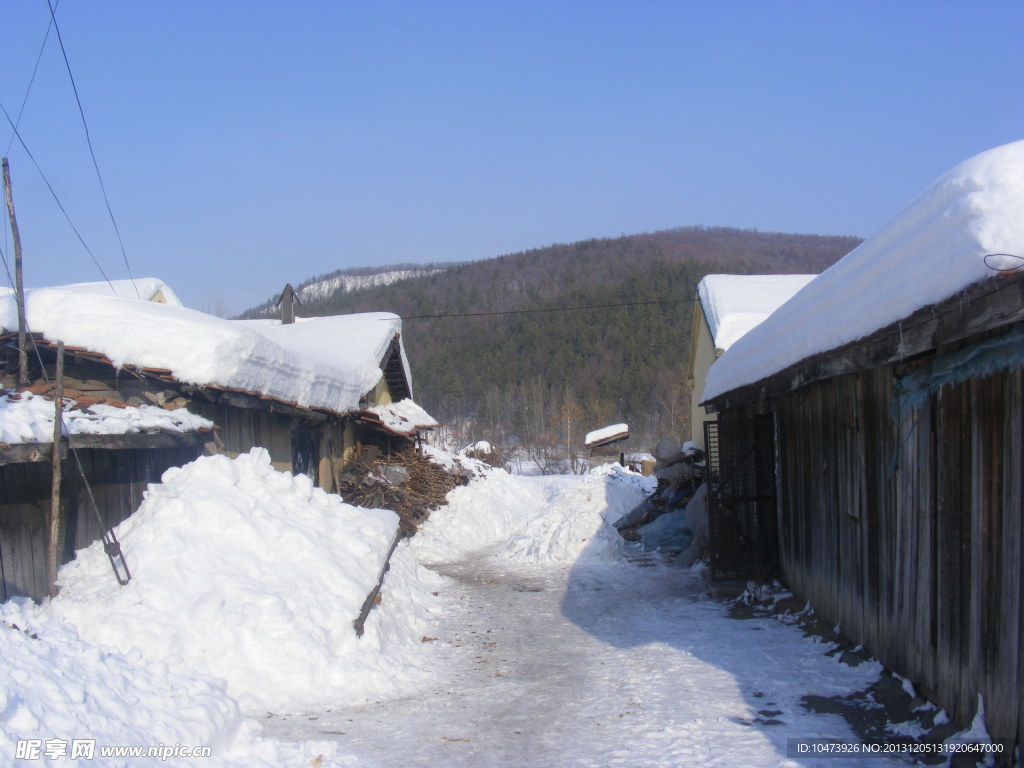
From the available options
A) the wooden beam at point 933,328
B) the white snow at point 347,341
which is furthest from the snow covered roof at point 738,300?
the wooden beam at point 933,328

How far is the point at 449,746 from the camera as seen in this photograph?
5.46 m

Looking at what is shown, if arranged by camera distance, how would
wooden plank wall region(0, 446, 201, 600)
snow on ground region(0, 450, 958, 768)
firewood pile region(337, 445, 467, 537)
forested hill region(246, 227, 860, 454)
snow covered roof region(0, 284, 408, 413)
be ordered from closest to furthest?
snow on ground region(0, 450, 958, 768) → wooden plank wall region(0, 446, 201, 600) → snow covered roof region(0, 284, 408, 413) → firewood pile region(337, 445, 467, 537) → forested hill region(246, 227, 860, 454)

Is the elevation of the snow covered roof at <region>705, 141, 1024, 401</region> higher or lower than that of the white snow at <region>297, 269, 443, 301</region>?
lower

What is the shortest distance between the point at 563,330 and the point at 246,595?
8102 centimetres

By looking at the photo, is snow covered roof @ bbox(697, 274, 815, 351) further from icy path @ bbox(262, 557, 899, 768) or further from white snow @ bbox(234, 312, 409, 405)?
icy path @ bbox(262, 557, 899, 768)

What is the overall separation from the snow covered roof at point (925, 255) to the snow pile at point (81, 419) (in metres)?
6.23

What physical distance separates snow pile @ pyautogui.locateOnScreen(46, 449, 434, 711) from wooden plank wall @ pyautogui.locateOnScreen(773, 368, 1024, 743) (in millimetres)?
4266

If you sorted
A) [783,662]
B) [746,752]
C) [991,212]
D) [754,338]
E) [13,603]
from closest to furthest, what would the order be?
[991,212] → [746,752] → [13,603] → [783,662] → [754,338]

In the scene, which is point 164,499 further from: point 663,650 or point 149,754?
point 663,650

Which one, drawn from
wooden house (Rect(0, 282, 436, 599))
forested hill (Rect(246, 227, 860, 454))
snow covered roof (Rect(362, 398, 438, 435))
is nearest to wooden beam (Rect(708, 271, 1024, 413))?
wooden house (Rect(0, 282, 436, 599))

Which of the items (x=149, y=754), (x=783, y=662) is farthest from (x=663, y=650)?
(x=149, y=754)

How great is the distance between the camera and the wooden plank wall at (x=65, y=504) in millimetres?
6512

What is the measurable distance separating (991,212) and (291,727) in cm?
570

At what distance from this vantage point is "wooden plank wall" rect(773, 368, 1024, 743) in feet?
14.0
